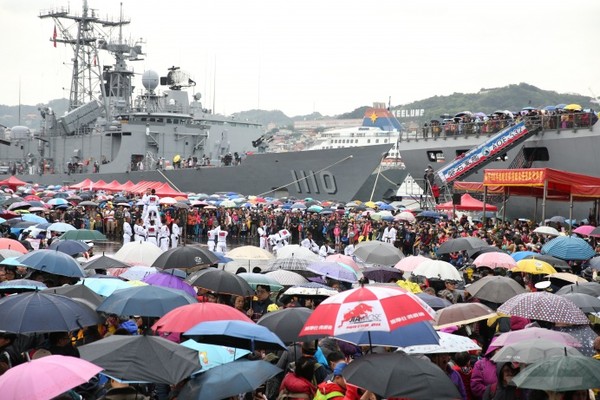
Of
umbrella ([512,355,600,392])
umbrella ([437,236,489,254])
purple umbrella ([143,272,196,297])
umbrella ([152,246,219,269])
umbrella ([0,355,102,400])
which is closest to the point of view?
umbrella ([0,355,102,400])

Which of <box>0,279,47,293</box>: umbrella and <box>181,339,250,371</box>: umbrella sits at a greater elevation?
<box>0,279,47,293</box>: umbrella

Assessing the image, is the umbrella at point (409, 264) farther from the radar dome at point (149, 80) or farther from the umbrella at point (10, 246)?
the radar dome at point (149, 80)

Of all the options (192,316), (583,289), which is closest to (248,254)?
(583,289)

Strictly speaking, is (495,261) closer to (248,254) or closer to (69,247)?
(248,254)

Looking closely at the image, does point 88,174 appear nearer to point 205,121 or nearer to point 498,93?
point 205,121

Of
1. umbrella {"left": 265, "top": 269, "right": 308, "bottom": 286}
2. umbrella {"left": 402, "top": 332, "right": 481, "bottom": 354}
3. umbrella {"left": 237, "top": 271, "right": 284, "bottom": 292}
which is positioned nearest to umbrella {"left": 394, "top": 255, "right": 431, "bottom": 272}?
umbrella {"left": 265, "top": 269, "right": 308, "bottom": 286}

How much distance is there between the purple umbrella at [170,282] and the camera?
34.0 ft

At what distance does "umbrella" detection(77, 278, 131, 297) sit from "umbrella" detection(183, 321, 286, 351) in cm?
288

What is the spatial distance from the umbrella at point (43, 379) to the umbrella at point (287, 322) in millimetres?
2535

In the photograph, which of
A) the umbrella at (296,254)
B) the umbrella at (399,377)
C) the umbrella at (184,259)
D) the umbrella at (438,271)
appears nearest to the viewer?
the umbrella at (399,377)

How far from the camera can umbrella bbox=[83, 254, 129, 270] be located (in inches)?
471

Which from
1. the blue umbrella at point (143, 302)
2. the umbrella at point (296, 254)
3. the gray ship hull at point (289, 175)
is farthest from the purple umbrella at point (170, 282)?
the gray ship hull at point (289, 175)

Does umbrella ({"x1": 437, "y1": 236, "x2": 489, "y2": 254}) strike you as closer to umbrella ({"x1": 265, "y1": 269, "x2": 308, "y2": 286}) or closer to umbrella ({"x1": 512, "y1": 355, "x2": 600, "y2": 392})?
umbrella ({"x1": 265, "y1": 269, "x2": 308, "y2": 286})

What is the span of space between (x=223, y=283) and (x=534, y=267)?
466 centimetres
